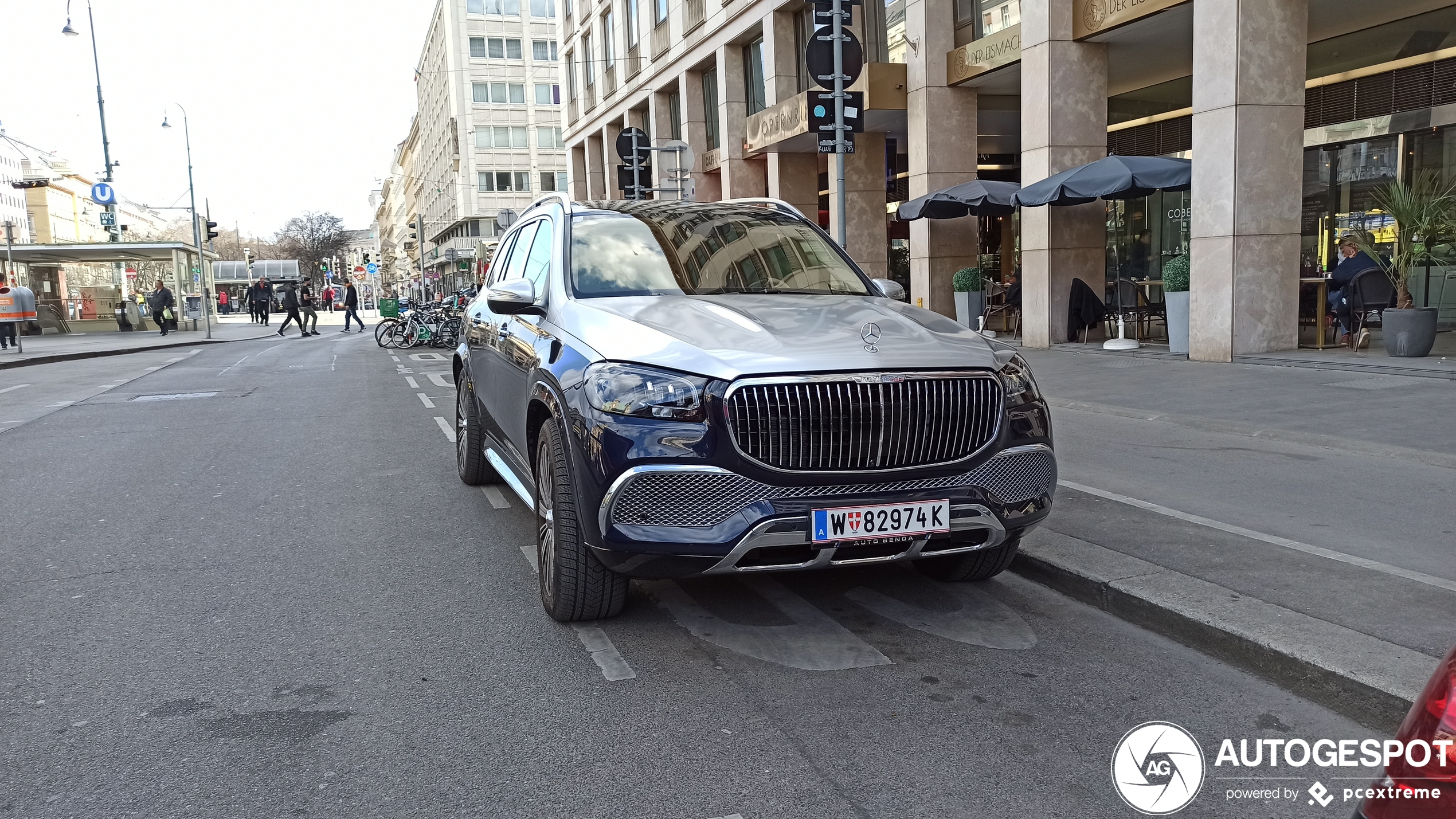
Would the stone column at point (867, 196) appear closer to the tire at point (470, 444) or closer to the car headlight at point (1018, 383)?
the tire at point (470, 444)

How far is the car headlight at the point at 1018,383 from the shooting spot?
13.9ft

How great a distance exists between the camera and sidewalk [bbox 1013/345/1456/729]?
3.86 m

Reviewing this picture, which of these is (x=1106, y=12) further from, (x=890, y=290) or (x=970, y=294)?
(x=890, y=290)

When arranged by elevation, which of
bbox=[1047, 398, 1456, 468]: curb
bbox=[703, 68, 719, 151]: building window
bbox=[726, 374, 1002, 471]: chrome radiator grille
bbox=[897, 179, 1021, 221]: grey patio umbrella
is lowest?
bbox=[1047, 398, 1456, 468]: curb

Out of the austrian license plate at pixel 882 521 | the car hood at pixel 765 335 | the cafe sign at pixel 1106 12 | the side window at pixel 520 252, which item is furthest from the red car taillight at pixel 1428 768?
the cafe sign at pixel 1106 12

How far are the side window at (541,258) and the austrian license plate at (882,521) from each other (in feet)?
6.97

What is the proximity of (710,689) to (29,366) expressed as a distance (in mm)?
24127

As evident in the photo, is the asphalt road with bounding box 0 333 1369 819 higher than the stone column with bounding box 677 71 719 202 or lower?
lower

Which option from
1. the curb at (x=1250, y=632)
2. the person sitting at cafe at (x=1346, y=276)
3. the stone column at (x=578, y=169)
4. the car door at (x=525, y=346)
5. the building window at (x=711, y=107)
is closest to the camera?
the curb at (x=1250, y=632)

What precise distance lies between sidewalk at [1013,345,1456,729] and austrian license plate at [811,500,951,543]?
1.08 meters

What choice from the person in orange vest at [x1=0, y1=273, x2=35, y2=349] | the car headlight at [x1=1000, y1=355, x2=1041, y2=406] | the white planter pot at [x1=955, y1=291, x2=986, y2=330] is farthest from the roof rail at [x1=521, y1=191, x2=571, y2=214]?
the person in orange vest at [x1=0, y1=273, x2=35, y2=349]

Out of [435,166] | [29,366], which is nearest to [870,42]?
[29,366]

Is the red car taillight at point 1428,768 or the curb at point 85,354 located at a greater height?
the red car taillight at point 1428,768

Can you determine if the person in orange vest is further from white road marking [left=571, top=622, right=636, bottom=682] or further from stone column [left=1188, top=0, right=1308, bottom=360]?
white road marking [left=571, top=622, right=636, bottom=682]
